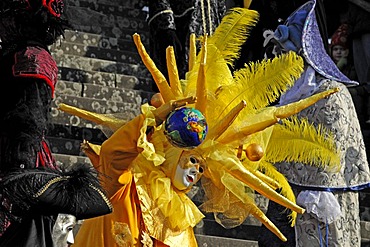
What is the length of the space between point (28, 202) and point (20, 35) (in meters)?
1.74

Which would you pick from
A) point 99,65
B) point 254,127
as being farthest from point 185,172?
point 99,65

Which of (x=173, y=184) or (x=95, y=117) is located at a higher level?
(x=95, y=117)

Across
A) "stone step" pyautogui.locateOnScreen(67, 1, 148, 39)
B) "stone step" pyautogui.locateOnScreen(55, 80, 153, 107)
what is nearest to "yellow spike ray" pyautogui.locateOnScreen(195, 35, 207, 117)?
"stone step" pyautogui.locateOnScreen(55, 80, 153, 107)

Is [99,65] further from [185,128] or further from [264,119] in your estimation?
[185,128]

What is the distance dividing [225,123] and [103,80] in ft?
10.00

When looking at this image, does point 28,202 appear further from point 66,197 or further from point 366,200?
point 366,200

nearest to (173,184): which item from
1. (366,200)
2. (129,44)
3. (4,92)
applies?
(4,92)

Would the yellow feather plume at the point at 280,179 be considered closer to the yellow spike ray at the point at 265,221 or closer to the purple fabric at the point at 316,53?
the yellow spike ray at the point at 265,221

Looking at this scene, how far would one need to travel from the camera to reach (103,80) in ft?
29.3

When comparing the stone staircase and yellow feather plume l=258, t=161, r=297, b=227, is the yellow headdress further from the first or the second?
the stone staircase

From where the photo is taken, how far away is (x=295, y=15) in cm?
759

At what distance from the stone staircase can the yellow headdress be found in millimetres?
1079

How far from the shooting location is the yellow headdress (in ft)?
20.0

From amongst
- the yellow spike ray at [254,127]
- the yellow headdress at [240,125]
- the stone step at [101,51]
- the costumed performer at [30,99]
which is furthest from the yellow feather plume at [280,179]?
the stone step at [101,51]
